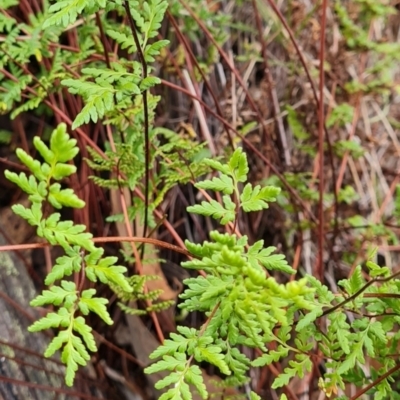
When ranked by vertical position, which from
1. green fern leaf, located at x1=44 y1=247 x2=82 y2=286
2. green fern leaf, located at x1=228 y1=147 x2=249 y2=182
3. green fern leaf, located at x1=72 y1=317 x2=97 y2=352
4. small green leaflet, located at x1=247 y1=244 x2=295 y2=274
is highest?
green fern leaf, located at x1=228 y1=147 x2=249 y2=182

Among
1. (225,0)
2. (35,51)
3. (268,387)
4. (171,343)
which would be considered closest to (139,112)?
(35,51)

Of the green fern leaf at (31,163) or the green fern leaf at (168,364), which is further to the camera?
the green fern leaf at (168,364)

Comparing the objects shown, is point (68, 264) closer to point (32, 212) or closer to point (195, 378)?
point (32, 212)

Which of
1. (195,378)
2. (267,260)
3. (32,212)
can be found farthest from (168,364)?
(32,212)

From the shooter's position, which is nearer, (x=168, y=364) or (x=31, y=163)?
(x=31, y=163)

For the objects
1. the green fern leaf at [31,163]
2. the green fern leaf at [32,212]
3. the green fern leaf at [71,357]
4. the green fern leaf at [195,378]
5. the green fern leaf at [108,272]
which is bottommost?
the green fern leaf at [195,378]

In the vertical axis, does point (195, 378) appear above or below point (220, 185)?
below

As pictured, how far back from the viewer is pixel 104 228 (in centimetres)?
177

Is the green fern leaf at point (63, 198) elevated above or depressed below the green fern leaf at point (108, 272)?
above

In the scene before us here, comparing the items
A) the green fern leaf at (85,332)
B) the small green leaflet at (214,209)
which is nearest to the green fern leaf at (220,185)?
the small green leaflet at (214,209)

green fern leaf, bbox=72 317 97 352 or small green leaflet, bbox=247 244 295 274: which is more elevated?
small green leaflet, bbox=247 244 295 274

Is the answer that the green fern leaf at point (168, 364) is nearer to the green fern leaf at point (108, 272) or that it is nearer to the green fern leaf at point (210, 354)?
the green fern leaf at point (210, 354)

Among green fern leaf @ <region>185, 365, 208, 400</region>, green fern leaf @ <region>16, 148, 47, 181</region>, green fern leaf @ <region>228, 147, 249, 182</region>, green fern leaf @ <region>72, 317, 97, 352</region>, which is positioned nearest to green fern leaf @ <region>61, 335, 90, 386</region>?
green fern leaf @ <region>72, 317, 97, 352</region>

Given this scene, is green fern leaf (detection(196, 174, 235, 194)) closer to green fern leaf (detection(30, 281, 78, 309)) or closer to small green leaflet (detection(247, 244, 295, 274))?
small green leaflet (detection(247, 244, 295, 274))
